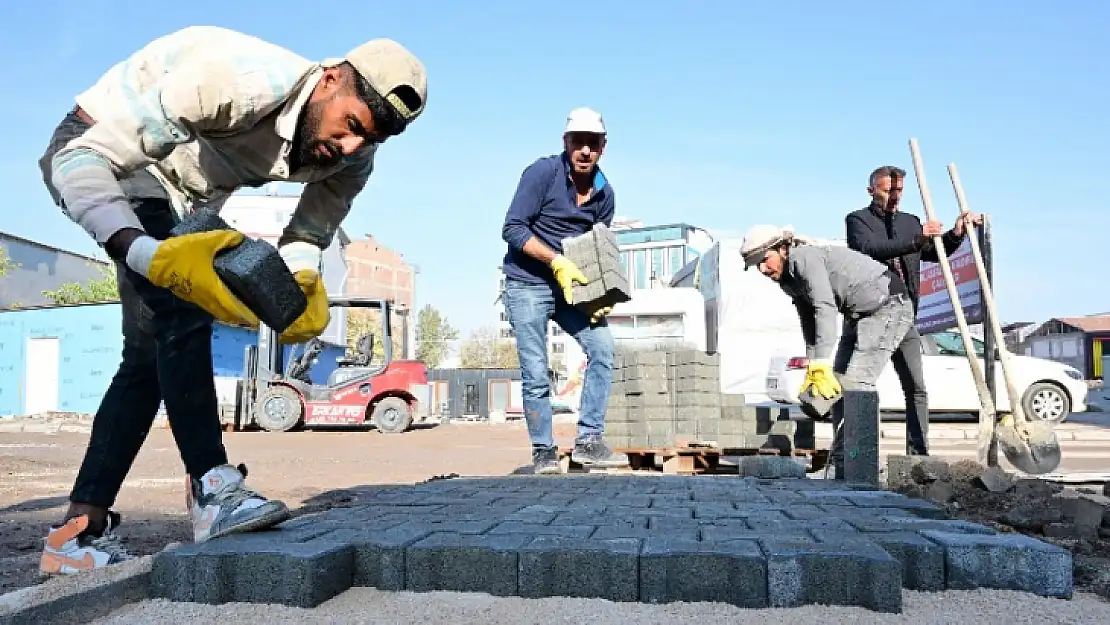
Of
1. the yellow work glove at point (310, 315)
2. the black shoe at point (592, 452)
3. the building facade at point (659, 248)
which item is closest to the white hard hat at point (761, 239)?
the black shoe at point (592, 452)

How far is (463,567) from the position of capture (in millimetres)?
2006

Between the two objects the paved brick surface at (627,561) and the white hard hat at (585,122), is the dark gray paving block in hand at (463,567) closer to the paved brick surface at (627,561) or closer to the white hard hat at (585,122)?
the paved brick surface at (627,561)

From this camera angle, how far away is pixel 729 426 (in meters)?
7.08

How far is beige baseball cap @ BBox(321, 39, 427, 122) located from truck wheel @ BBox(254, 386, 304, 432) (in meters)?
14.5

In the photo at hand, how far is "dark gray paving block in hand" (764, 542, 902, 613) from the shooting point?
1815mm

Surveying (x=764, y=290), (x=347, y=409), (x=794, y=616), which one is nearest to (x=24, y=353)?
(x=347, y=409)

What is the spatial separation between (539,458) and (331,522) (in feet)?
8.24

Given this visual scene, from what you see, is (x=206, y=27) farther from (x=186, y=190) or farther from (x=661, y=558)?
(x=661, y=558)

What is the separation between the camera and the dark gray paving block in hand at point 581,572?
1.90 meters

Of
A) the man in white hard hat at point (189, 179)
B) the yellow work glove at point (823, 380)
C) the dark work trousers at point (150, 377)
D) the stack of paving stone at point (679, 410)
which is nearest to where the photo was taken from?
the man in white hard hat at point (189, 179)

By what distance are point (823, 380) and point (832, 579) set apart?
3079 mm

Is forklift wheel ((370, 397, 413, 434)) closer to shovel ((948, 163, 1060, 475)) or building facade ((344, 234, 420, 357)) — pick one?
shovel ((948, 163, 1060, 475))

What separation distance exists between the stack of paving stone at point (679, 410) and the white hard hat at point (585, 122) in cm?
267

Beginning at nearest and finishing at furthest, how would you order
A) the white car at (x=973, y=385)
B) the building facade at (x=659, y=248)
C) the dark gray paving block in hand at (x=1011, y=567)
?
the dark gray paving block in hand at (x=1011, y=567) < the white car at (x=973, y=385) < the building facade at (x=659, y=248)
